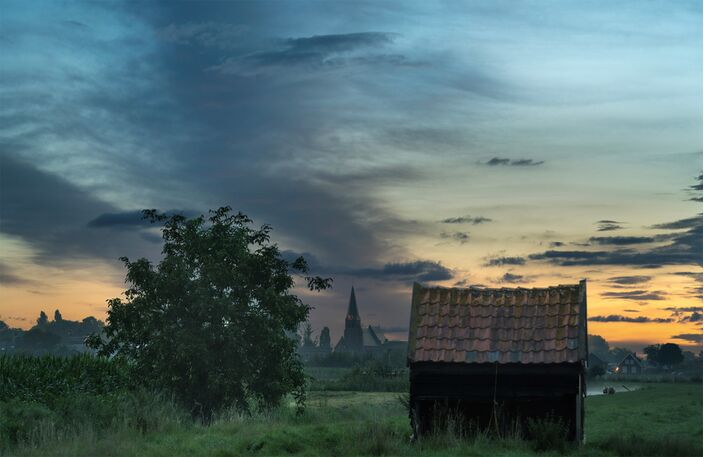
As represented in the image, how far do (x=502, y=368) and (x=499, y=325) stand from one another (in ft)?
4.33

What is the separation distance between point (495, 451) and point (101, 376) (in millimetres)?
17961

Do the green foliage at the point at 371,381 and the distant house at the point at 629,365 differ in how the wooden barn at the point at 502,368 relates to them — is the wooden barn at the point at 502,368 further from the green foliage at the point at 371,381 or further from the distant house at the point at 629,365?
the distant house at the point at 629,365

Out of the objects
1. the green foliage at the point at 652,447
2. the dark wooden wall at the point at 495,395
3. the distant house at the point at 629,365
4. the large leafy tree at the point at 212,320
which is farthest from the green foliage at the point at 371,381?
the distant house at the point at 629,365

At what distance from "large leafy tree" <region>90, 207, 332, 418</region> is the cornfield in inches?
33.8

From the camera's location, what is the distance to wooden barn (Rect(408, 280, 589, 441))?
21.9m

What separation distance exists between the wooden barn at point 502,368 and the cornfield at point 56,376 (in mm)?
13428

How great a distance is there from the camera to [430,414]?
2244 centimetres

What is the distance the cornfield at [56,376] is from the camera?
2947cm

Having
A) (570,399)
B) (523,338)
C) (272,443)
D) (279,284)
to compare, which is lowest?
(272,443)

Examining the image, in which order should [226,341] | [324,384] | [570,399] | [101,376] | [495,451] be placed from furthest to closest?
[324,384] < [101,376] < [226,341] < [570,399] < [495,451]

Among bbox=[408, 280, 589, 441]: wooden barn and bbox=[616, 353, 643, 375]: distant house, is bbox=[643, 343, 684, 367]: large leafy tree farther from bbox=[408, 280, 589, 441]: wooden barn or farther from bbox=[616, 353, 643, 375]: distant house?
bbox=[408, 280, 589, 441]: wooden barn

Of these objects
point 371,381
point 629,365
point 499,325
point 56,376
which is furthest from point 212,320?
point 629,365

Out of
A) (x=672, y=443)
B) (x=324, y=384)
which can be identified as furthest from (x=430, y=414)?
(x=324, y=384)

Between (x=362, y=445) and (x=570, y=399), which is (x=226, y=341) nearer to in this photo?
(x=362, y=445)
